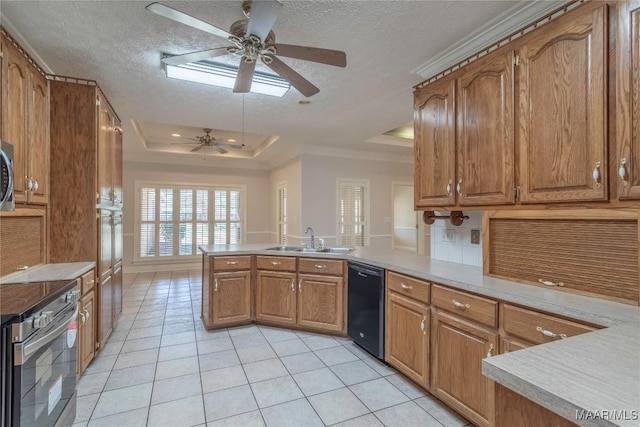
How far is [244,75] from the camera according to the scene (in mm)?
2188

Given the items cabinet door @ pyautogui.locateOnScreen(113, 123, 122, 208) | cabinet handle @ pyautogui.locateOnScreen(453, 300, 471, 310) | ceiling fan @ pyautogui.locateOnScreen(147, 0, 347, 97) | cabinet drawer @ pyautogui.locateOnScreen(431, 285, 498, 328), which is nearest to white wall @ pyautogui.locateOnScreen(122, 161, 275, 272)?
cabinet door @ pyautogui.locateOnScreen(113, 123, 122, 208)

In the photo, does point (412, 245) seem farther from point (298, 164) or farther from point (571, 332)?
point (571, 332)

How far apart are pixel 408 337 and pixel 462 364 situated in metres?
0.50

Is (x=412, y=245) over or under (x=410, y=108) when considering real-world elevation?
under

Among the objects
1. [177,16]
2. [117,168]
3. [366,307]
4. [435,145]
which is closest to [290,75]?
[177,16]

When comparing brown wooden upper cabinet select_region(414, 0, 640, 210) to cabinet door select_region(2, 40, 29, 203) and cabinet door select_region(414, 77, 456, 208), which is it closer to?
cabinet door select_region(414, 77, 456, 208)

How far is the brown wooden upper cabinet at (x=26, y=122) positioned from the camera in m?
1.87

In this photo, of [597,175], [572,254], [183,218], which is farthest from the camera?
[183,218]

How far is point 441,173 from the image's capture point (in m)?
2.35

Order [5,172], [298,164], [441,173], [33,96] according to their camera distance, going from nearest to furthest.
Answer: [5,172] < [33,96] < [441,173] < [298,164]

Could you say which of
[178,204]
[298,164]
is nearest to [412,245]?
[298,164]

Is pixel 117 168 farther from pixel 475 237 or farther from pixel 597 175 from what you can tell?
pixel 597 175

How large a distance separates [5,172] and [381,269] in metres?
2.52

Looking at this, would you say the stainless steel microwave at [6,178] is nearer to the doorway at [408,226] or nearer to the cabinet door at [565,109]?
the cabinet door at [565,109]
